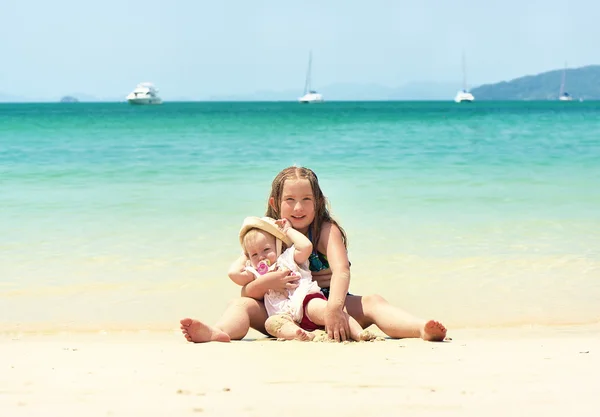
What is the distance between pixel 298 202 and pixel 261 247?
33cm

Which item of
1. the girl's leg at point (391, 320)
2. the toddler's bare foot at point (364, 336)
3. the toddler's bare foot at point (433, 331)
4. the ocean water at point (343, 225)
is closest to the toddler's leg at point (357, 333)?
the toddler's bare foot at point (364, 336)

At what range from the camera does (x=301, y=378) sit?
326 cm

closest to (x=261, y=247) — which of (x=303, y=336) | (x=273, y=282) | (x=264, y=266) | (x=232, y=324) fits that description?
(x=264, y=266)

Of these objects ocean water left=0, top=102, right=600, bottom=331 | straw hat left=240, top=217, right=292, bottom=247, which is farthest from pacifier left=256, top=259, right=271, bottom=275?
ocean water left=0, top=102, right=600, bottom=331

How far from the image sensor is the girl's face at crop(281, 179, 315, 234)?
4.36 metres

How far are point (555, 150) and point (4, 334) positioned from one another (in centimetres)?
1723

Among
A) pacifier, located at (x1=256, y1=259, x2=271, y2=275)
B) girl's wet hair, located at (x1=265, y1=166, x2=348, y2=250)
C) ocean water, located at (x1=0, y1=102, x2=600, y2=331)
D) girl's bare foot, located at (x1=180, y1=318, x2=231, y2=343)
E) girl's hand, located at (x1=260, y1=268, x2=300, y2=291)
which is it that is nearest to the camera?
girl's bare foot, located at (x1=180, y1=318, x2=231, y2=343)

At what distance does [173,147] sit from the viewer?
21328mm

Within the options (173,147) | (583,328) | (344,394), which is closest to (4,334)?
(344,394)

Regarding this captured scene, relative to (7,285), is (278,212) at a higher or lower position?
higher

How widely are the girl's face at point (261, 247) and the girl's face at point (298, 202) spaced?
182mm

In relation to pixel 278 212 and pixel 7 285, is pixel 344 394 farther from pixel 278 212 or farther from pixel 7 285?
pixel 7 285

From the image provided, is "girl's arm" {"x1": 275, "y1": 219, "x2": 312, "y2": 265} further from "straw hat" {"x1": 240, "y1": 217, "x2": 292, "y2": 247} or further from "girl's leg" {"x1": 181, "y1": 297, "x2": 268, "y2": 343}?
"girl's leg" {"x1": 181, "y1": 297, "x2": 268, "y2": 343}

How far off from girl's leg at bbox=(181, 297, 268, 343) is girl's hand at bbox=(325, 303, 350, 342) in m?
0.46
